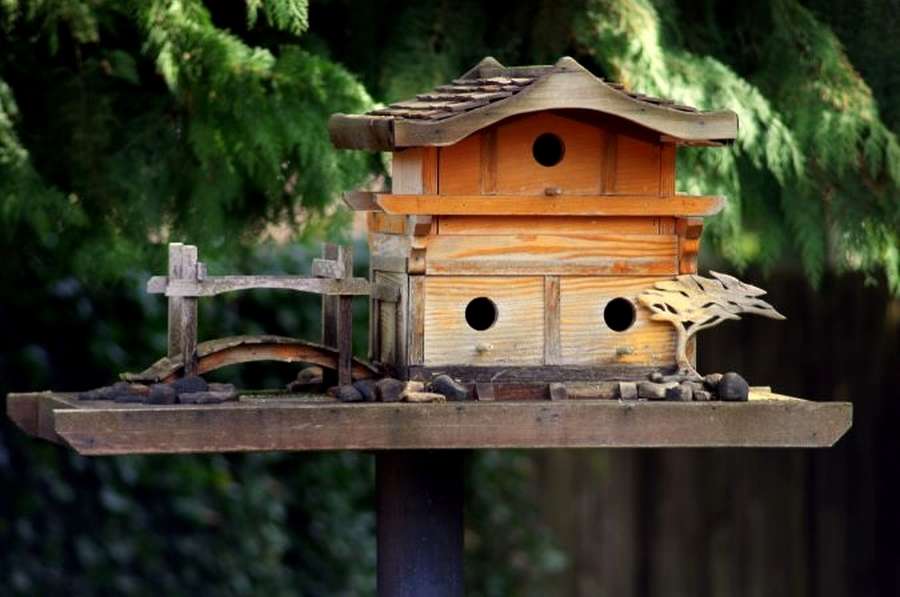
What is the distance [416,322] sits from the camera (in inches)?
135

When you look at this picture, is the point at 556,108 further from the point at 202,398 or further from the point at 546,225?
the point at 202,398

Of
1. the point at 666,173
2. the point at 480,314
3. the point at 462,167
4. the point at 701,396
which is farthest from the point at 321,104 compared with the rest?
the point at 701,396

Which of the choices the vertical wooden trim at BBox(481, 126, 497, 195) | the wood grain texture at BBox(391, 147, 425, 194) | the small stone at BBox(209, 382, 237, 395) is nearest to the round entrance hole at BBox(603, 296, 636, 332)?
the vertical wooden trim at BBox(481, 126, 497, 195)

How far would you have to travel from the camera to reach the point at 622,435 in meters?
3.28

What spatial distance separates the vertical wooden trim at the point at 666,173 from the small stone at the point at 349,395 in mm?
719

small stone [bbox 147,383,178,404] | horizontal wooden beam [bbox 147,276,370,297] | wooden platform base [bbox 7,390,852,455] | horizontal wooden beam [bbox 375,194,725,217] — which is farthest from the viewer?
horizontal wooden beam [bbox 375,194,725,217]

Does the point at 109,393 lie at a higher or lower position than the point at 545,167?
lower

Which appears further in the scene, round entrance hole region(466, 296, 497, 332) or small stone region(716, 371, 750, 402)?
round entrance hole region(466, 296, 497, 332)

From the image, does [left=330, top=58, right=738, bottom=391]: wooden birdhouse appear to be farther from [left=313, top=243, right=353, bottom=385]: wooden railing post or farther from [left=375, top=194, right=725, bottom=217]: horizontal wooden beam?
[left=313, top=243, right=353, bottom=385]: wooden railing post

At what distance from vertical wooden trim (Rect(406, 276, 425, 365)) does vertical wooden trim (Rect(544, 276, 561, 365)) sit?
24cm

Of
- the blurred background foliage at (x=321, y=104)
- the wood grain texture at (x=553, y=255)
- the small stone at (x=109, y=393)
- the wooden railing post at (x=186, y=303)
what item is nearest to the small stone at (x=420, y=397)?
the wood grain texture at (x=553, y=255)

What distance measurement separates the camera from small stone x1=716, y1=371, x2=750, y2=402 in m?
3.38

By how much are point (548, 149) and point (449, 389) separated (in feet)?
1.92

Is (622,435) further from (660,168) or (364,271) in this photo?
(364,271)
